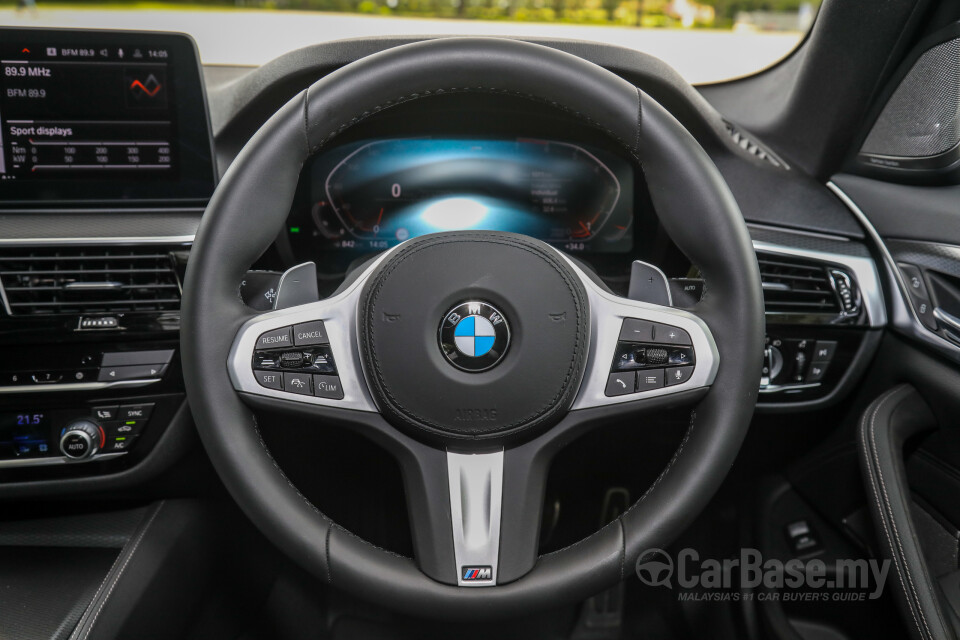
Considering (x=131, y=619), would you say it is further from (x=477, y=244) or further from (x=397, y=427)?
(x=477, y=244)

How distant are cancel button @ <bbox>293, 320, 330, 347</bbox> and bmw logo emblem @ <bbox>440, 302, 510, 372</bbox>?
A: 0.15 m

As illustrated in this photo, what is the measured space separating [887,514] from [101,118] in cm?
150

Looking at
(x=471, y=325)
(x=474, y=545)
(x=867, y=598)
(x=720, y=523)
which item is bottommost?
(x=720, y=523)

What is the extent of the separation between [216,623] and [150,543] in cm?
26

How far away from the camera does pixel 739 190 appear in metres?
1.46

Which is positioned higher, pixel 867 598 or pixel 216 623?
pixel 867 598

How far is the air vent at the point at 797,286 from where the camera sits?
140 cm

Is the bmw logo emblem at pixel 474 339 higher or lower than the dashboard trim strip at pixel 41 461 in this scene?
higher

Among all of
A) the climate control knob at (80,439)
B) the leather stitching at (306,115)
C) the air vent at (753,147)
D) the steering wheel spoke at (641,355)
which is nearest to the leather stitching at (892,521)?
the air vent at (753,147)

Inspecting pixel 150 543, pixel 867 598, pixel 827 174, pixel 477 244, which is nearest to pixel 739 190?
pixel 827 174

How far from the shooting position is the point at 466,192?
1441 mm

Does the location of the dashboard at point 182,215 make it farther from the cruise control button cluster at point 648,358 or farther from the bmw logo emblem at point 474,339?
the bmw logo emblem at point 474,339

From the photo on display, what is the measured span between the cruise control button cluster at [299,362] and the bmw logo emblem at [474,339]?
0.48 feet

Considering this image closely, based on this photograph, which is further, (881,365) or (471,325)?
(881,365)
